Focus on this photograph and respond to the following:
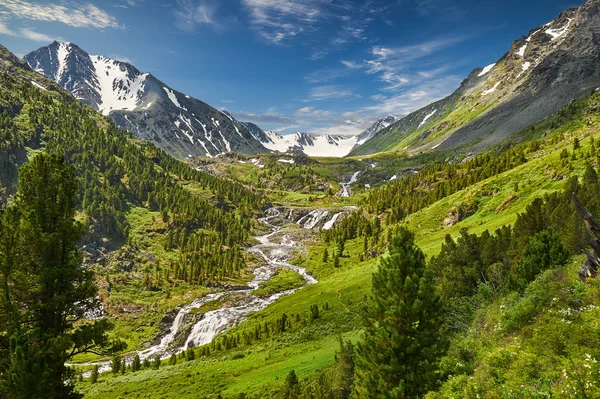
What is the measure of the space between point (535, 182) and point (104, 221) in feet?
458

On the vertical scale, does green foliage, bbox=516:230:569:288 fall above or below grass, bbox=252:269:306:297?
above

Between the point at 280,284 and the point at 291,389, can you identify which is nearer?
the point at 291,389

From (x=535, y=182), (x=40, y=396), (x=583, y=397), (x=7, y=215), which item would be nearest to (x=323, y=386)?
(x=40, y=396)

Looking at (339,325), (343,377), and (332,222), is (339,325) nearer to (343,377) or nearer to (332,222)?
(343,377)

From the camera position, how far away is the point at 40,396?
704 inches

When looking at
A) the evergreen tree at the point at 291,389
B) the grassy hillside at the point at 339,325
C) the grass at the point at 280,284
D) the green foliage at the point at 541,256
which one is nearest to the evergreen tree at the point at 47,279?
the evergreen tree at the point at 291,389

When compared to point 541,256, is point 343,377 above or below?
below

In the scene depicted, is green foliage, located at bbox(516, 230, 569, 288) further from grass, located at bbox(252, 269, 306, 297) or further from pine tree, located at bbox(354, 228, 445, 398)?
grass, located at bbox(252, 269, 306, 297)

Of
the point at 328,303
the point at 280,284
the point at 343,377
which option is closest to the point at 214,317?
the point at 280,284

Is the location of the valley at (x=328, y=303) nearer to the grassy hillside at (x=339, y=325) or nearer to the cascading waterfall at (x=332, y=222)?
the grassy hillside at (x=339, y=325)

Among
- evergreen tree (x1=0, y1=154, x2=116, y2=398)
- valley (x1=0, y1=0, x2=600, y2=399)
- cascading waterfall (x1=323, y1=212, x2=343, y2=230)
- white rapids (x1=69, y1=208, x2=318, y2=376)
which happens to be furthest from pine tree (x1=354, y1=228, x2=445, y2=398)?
cascading waterfall (x1=323, y1=212, x2=343, y2=230)

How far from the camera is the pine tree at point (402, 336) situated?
19766 mm

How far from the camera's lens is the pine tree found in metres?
19.8

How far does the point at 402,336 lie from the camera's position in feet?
67.3
